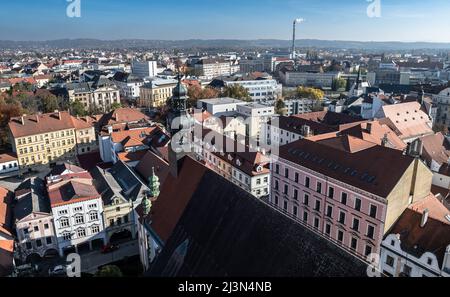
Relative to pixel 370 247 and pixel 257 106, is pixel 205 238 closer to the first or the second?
pixel 370 247

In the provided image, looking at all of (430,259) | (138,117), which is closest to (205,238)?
(430,259)

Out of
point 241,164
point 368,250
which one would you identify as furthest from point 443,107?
point 368,250

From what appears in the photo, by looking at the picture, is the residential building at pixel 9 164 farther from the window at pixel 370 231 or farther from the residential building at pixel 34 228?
the window at pixel 370 231

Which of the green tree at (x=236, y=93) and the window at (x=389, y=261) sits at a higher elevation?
the green tree at (x=236, y=93)

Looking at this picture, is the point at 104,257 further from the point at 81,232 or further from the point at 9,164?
the point at 9,164

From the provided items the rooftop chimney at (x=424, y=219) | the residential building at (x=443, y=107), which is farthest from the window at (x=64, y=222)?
the residential building at (x=443, y=107)

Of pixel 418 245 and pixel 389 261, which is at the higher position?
pixel 418 245

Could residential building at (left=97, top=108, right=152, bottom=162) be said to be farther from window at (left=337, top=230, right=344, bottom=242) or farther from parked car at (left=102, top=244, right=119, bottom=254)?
window at (left=337, top=230, right=344, bottom=242)

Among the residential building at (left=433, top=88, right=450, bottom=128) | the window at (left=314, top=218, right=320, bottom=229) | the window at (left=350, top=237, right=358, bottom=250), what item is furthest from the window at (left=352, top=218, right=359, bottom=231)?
the residential building at (left=433, top=88, right=450, bottom=128)
